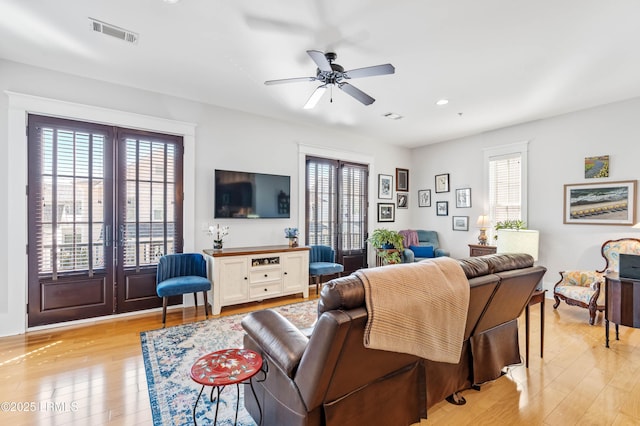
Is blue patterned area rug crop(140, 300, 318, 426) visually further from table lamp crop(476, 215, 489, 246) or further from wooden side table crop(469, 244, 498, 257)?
table lamp crop(476, 215, 489, 246)

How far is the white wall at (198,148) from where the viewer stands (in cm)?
319

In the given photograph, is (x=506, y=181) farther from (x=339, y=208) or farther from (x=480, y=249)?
(x=339, y=208)

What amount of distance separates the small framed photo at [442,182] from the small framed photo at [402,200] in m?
0.73

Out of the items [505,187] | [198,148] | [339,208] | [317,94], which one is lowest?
[339,208]

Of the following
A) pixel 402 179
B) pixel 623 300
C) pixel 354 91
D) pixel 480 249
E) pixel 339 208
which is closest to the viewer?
pixel 623 300

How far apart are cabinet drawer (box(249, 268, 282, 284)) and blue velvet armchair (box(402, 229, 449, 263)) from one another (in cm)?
251

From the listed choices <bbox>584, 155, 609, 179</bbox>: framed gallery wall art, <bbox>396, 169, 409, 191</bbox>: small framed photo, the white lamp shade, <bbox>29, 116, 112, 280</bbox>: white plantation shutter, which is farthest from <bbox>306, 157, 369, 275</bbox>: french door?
<bbox>584, 155, 609, 179</bbox>: framed gallery wall art

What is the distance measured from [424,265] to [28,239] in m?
4.11

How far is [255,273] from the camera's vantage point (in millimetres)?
4160

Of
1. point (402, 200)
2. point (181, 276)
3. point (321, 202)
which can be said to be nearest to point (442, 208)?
point (402, 200)

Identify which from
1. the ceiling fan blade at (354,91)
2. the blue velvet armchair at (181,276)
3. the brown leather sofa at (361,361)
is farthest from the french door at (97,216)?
the brown leather sofa at (361,361)

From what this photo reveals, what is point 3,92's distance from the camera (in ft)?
10.4

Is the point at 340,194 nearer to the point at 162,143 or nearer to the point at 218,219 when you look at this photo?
the point at 218,219

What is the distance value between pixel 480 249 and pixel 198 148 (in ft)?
16.5
